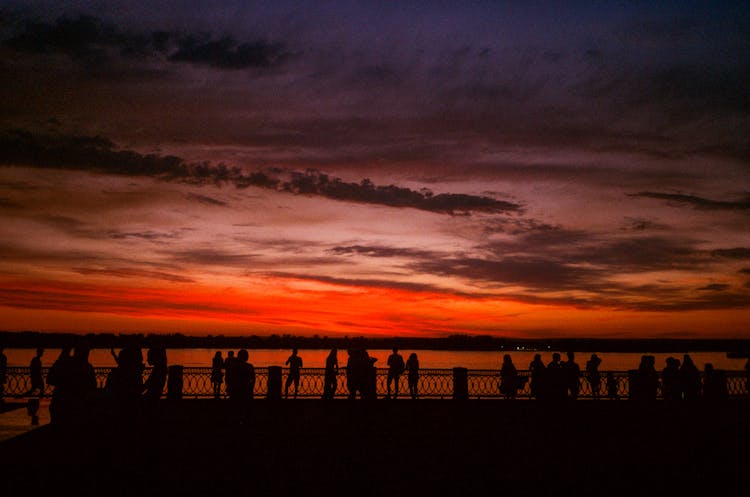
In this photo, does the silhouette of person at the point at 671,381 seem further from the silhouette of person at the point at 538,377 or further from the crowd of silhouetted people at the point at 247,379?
the silhouette of person at the point at 538,377

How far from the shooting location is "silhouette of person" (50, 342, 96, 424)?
1151 centimetres

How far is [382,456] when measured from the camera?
12008 millimetres

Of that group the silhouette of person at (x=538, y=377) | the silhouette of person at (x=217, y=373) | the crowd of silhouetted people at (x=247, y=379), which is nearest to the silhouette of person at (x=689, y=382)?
the crowd of silhouetted people at (x=247, y=379)

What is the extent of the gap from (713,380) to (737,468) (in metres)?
11.8

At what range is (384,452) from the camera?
489 inches

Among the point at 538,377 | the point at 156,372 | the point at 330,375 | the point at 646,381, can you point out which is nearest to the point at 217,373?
the point at 330,375

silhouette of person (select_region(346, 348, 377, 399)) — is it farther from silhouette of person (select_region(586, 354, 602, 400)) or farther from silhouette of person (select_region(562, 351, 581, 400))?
silhouette of person (select_region(586, 354, 602, 400))

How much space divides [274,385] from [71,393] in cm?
1063

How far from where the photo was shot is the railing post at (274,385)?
21672 millimetres

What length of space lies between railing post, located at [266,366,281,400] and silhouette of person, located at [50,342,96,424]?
10334mm

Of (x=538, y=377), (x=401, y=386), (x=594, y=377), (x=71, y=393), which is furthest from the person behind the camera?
(x=401, y=386)

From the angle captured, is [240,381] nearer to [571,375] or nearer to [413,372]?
[413,372]

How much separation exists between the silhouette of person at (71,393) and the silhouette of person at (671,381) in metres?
18.3

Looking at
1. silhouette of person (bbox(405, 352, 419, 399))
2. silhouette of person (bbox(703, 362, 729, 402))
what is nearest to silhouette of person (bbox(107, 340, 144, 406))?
silhouette of person (bbox(405, 352, 419, 399))
